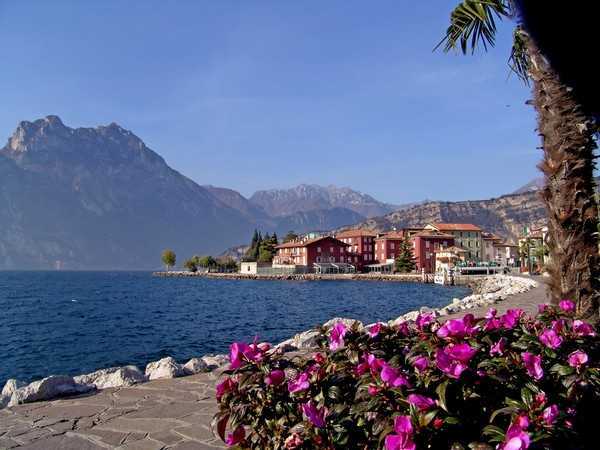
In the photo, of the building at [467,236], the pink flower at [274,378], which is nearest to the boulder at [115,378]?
the pink flower at [274,378]

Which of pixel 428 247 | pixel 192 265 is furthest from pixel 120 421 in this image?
pixel 192 265

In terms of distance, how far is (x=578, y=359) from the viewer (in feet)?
9.32

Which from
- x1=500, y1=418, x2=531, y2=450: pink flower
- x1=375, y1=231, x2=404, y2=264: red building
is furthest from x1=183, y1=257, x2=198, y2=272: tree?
x1=500, y1=418, x2=531, y2=450: pink flower

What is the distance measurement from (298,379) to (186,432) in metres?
2.39

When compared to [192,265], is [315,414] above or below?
below

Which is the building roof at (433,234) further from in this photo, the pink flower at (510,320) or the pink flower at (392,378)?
the pink flower at (392,378)

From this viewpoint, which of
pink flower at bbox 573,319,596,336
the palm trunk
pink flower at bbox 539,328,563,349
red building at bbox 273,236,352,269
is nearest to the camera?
pink flower at bbox 539,328,563,349

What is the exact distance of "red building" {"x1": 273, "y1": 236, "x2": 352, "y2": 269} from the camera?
322 feet

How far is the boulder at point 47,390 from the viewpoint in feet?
19.5

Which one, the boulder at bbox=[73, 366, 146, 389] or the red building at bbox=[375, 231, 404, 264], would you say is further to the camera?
the red building at bbox=[375, 231, 404, 264]

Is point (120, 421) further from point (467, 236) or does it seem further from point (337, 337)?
point (467, 236)

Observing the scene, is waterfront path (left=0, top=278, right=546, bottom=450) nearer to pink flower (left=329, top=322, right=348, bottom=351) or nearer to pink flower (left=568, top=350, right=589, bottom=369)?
pink flower (left=329, top=322, right=348, bottom=351)

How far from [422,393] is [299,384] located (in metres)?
0.67

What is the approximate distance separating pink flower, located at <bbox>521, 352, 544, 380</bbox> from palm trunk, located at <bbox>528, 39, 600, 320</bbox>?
2242mm
